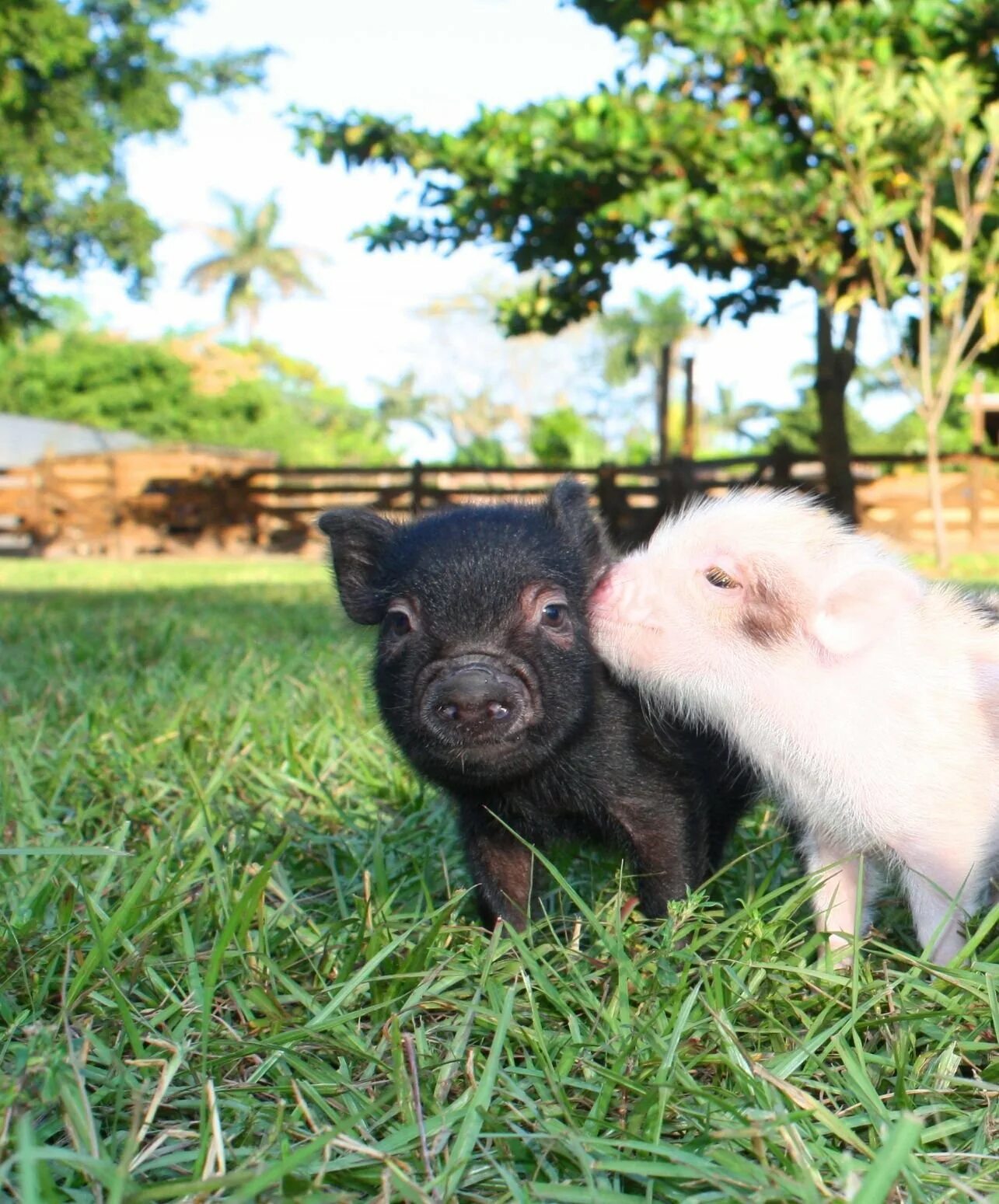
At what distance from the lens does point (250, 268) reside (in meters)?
88.0

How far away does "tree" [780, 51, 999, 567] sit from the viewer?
11.9 m

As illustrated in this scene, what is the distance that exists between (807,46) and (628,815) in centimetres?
1165

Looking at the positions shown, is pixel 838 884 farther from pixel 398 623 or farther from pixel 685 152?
pixel 685 152

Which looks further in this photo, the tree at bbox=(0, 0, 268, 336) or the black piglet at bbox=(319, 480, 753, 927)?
the tree at bbox=(0, 0, 268, 336)

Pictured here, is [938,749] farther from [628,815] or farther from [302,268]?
[302,268]

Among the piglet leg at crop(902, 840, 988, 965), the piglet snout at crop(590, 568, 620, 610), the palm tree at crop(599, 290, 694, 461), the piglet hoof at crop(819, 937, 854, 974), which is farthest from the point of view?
the palm tree at crop(599, 290, 694, 461)

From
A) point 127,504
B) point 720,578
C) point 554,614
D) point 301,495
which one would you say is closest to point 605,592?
point 554,614

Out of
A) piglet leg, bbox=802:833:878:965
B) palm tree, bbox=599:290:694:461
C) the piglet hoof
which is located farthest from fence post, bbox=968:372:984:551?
palm tree, bbox=599:290:694:461

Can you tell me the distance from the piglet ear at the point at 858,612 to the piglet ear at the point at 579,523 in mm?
651

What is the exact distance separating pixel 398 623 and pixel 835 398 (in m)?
12.5

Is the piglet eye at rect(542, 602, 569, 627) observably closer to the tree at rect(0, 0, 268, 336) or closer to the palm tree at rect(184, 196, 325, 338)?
the tree at rect(0, 0, 268, 336)

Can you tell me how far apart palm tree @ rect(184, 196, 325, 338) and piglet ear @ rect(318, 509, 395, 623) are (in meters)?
87.5

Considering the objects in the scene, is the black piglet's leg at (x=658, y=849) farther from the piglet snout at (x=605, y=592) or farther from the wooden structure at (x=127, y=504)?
the wooden structure at (x=127, y=504)

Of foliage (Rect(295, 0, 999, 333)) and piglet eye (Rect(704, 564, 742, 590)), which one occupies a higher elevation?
foliage (Rect(295, 0, 999, 333))
